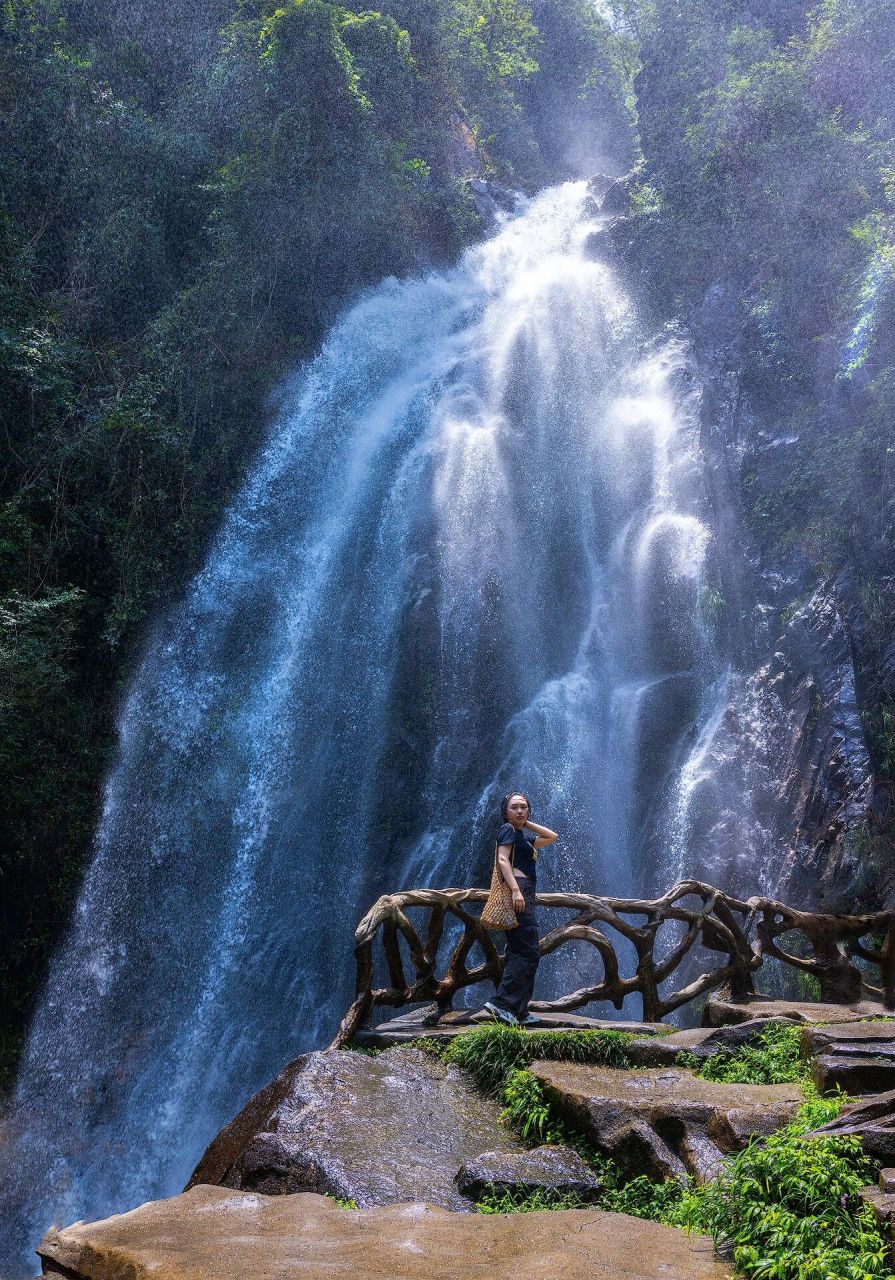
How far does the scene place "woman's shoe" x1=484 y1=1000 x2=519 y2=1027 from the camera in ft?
21.9

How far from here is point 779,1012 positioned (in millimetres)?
7383

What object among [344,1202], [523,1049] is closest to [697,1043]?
[523,1049]

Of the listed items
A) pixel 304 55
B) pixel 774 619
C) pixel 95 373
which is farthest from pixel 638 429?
pixel 304 55

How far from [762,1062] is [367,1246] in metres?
3.67

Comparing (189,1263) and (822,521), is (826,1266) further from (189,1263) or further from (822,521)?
(822,521)

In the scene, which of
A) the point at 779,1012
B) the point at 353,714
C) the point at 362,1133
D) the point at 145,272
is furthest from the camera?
the point at 145,272

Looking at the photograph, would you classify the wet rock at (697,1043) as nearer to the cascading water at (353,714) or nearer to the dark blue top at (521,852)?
the dark blue top at (521,852)

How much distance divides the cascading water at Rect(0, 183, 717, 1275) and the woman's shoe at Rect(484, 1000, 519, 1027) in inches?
229

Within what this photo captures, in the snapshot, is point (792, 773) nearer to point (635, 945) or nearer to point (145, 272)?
point (635, 945)

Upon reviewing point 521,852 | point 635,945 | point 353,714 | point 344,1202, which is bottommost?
point 344,1202

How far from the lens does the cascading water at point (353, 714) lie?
1238cm

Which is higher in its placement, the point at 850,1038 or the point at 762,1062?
the point at 850,1038

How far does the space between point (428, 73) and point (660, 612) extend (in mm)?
18390

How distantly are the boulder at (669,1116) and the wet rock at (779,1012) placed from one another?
2.12 metres
